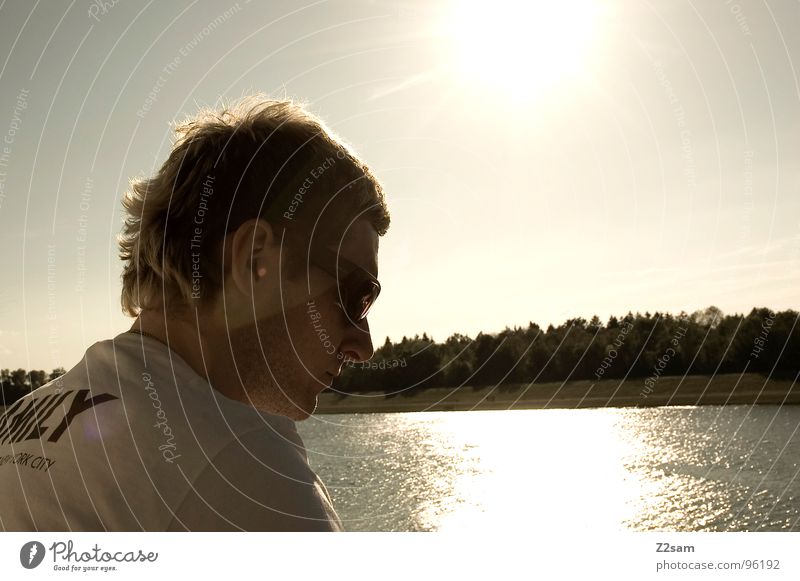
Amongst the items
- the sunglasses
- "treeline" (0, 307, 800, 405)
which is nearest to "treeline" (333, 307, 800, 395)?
"treeline" (0, 307, 800, 405)

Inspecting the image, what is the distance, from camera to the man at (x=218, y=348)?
1473 millimetres

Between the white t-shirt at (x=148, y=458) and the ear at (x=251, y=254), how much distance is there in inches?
11.9

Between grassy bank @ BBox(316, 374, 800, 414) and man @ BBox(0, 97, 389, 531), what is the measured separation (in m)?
65.9

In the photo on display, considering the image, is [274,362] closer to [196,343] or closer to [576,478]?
[196,343]

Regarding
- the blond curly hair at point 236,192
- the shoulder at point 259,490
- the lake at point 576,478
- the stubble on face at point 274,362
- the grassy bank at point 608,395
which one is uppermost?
the blond curly hair at point 236,192

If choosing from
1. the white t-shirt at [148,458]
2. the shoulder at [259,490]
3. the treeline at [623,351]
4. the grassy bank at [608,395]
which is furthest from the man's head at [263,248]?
the grassy bank at [608,395]

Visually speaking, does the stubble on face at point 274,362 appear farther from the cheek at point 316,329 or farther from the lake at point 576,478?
the lake at point 576,478

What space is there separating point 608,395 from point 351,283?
82.3 m

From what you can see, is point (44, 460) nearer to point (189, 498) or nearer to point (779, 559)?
point (189, 498)

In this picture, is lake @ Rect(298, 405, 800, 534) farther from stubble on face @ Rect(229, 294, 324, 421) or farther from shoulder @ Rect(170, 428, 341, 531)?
shoulder @ Rect(170, 428, 341, 531)

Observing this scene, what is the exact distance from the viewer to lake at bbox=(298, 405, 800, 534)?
26.1 m

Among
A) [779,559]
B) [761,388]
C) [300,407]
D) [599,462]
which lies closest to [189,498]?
[300,407]

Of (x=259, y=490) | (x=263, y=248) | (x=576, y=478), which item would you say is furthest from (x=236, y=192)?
(x=576, y=478)

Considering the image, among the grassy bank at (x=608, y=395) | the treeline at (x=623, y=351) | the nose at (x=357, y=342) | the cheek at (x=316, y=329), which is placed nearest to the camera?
the cheek at (x=316, y=329)
